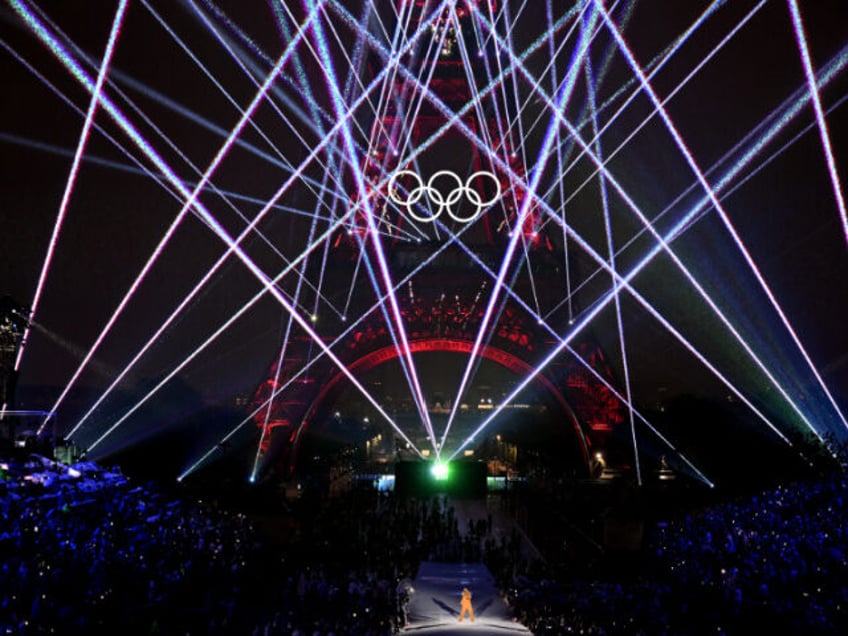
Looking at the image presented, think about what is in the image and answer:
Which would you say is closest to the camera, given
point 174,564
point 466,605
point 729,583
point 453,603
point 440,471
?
point 729,583

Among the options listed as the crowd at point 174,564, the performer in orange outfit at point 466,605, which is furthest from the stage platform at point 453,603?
the crowd at point 174,564

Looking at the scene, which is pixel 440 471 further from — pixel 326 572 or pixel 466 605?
pixel 466 605

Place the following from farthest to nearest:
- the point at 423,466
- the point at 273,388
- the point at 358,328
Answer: the point at 358,328, the point at 273,388, the point at 423,466

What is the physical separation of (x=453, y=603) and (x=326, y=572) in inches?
117

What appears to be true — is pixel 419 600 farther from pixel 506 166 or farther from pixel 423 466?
pixel 506 166

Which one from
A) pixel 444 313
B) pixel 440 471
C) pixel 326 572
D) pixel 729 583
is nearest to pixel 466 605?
pixel 326 572

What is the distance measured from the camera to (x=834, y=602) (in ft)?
34.8

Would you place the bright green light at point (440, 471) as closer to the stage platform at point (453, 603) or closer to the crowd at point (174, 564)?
the crowd at point (174, 564)

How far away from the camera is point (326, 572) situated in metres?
16.3

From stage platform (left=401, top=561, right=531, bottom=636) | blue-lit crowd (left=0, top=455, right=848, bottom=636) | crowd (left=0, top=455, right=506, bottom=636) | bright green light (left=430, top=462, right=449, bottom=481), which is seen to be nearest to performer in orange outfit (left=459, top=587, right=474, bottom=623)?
stage platform (left=401, top=561, right=531, bottom=636)

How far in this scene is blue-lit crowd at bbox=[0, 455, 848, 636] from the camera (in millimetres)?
10867

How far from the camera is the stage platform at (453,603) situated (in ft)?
43.6

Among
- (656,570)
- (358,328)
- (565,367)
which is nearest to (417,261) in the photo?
(358,328)

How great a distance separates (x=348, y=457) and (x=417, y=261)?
11.2 m
